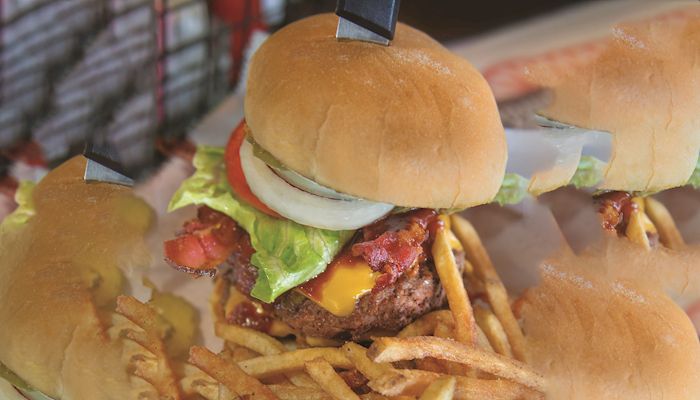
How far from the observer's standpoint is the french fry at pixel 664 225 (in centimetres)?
176

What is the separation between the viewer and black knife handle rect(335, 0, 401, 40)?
151 cm

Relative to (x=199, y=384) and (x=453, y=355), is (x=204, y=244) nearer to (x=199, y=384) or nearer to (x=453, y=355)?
(x=199, y=384)

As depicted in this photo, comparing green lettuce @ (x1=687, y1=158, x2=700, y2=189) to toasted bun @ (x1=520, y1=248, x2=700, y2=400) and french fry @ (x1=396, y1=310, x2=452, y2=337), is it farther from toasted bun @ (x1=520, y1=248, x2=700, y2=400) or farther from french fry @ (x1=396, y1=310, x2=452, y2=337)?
french fry @ (x1=396, y1=310, x2=452, y2=337)

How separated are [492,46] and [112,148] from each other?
2.39 m

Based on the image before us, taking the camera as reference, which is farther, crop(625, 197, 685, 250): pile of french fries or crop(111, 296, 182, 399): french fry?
crop(625, 197, 685, 250): pile of french fries

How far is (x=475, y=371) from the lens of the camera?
5.31 ft

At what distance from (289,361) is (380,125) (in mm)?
581

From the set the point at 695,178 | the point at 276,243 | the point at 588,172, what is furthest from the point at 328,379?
the point at 695,178

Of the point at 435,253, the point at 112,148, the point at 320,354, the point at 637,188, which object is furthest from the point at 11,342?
the point at 637,188

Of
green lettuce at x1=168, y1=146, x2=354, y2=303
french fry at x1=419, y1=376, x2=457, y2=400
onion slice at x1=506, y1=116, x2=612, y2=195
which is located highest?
onion slice at x1=506, y1=116, x2=612, y2=195

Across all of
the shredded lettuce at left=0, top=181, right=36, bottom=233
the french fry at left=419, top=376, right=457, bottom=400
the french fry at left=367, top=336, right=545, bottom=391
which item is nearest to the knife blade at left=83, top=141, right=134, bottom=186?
the shredded lettuce at left=0, top=181, right=36, bottom=233

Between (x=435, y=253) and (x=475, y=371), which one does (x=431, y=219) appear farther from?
(x=475, y=371)

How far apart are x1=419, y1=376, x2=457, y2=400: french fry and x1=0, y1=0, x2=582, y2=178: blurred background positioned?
1.46 metres

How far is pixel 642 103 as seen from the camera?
1503mm
